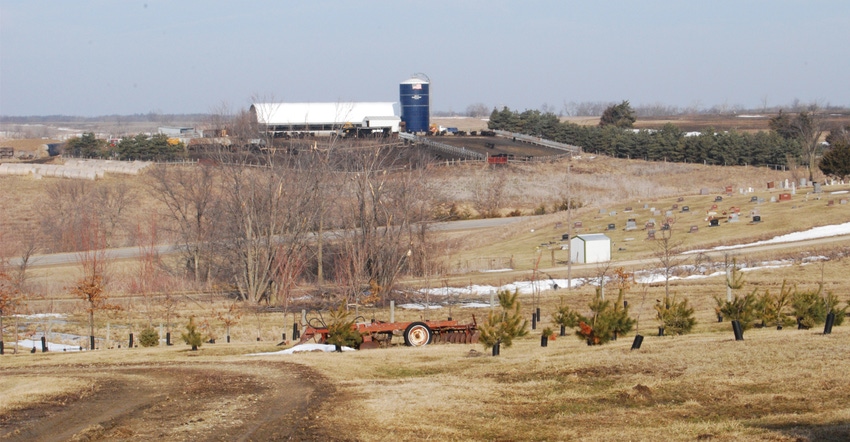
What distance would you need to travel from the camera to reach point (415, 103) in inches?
4638

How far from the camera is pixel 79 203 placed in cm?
7156

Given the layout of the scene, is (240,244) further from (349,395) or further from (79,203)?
(349,395)

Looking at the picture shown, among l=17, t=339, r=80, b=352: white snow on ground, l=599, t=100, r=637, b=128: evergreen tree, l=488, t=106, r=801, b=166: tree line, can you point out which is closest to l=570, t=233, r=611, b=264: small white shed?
l=17, t=339, r=80, b=352: white snow on ground

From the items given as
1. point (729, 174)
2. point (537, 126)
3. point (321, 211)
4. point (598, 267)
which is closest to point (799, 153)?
point (729, 174)

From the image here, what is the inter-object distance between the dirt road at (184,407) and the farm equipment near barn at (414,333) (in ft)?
15.1

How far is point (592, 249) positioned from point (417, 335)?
96.8 ft

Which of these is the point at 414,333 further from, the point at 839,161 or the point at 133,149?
the point at 133,149

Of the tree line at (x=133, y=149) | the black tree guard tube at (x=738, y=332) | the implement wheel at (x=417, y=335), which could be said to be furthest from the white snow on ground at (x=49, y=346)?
the tree line at (x=133, y=149)

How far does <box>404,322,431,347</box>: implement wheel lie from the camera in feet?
71.9

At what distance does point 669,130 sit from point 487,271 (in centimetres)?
7060

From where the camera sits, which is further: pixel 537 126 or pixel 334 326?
pixel 537 126

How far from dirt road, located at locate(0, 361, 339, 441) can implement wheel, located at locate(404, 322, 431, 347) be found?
5.04 m

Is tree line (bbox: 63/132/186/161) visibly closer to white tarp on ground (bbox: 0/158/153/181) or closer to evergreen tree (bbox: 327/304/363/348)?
white tarp on ground (bbox: 0/158/153/181)

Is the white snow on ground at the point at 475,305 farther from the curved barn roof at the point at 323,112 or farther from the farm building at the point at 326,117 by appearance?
the curved barn roof at the point at 323,112
